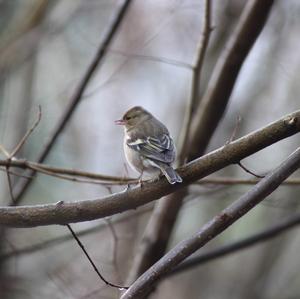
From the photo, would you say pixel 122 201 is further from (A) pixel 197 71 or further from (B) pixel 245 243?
(B) pixel 245 243

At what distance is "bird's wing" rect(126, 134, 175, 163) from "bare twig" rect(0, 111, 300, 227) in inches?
31.6

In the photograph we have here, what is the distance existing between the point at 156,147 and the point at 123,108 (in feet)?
14.1

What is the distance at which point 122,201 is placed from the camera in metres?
2.67

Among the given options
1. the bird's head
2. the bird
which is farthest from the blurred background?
the bird

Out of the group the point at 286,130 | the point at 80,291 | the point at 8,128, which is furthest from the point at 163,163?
the point at 8,128

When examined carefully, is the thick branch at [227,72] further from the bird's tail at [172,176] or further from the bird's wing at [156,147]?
the bird's tail at [172,176]

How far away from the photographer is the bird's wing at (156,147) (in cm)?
358

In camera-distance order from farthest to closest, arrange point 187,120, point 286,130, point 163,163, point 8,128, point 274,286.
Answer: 1. point 274,286
2. point 8,128
3. point 187,120
4. point 163,163
5. point 286,130

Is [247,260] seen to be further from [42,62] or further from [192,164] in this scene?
[192,164]

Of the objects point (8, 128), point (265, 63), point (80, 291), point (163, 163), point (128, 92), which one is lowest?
point (163, 163)

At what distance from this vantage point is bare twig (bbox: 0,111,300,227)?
2598 mm

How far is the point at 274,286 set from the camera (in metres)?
6.94

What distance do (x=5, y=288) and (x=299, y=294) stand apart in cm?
327

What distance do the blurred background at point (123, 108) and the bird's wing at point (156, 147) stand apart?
5.93ft
